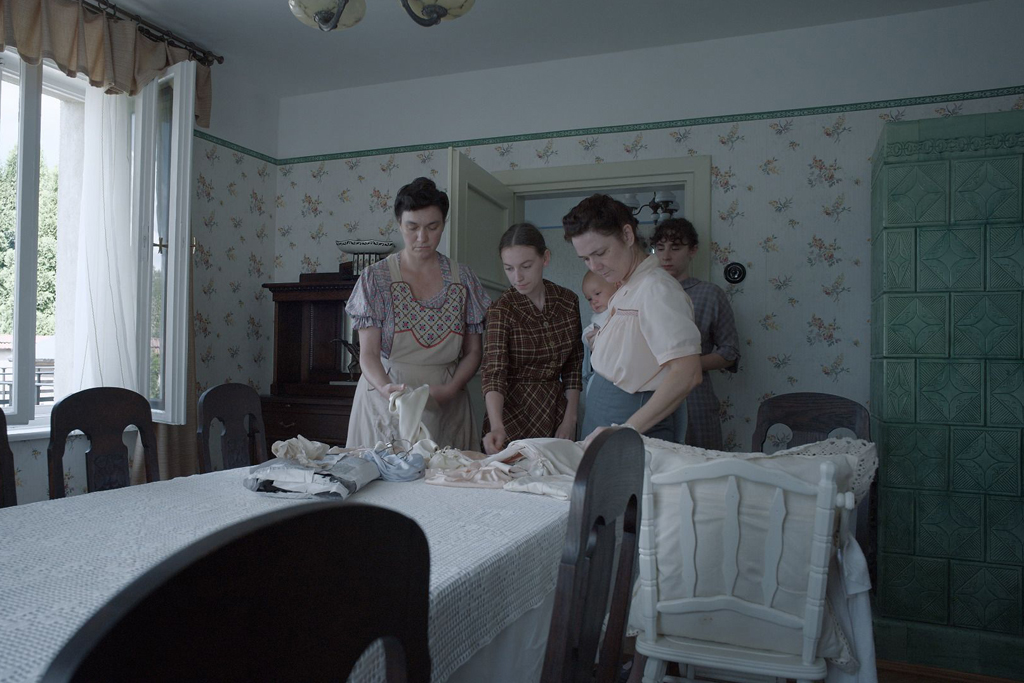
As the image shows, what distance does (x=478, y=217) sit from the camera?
369 centimetres

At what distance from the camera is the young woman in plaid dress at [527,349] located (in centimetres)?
258

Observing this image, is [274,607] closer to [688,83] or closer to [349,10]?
[349,10]

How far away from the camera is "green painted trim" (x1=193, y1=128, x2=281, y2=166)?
13.5 ft

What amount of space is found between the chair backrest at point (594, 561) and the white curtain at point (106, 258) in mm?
3070

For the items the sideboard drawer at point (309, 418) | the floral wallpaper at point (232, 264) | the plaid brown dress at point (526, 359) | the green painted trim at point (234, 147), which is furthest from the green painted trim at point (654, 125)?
the plaid brown dress at point (526, 359)

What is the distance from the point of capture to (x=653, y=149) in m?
3.96

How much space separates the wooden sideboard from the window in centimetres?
72

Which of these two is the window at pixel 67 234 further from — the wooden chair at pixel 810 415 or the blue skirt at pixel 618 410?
the wooden chair at pixel 810 415

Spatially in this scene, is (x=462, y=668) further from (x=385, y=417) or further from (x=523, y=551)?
(x=385, y=417)

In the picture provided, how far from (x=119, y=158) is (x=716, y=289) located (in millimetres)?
2953

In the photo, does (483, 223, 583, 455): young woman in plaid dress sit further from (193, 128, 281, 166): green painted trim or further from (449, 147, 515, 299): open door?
(193, 128, 281, 166): green painted trim

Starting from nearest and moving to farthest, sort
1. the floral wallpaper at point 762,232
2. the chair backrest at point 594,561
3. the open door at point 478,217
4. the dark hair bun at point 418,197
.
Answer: the chair backrest at point 594,561
the dark hair bun at point 418,197
the open door at point 478,217
the floral wallpaper at point 762,232

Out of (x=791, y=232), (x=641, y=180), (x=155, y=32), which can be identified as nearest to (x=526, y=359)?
(x=641, y=180)

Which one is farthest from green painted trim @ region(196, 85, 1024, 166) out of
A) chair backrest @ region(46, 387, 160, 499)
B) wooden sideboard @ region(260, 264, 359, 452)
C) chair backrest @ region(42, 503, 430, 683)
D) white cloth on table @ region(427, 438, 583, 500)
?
chair backrest @ region(42, 503, 430, 683)
